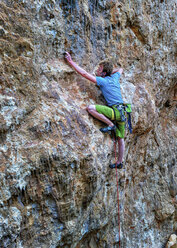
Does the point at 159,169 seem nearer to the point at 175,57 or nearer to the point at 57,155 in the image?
the point at 175,57

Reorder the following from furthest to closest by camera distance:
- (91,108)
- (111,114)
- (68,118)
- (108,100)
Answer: (108,100), (111,114), (91,108), (68,118)

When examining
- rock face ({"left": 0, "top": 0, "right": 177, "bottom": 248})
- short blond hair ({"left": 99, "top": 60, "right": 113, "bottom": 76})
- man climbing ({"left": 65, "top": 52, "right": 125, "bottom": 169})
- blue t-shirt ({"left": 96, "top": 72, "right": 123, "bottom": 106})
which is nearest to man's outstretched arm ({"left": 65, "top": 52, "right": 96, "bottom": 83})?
man climbing ({"left": 65, "top": 52, "right": 125, "bottom": 169})

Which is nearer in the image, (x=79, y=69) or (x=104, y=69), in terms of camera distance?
(x=79, y=69)

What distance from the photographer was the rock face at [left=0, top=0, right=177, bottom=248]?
3.09 m

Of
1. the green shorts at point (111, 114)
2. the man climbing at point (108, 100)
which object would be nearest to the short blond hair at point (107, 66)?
the man climbing at point (108, 100)

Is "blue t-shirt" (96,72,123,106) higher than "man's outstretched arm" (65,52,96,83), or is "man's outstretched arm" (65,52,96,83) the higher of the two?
"man's outstretched arm" (65,52,96,83)

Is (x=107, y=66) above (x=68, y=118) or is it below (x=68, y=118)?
above

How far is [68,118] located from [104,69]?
1.41 m

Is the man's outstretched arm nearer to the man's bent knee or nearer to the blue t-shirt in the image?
the blue t-shirt

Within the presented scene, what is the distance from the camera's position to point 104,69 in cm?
445


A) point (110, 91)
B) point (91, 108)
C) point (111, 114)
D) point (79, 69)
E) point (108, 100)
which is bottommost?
point (111, 114)

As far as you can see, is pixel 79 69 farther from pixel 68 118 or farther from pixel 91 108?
pixel 68 118

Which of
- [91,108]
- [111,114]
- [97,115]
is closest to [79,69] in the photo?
[91,108]

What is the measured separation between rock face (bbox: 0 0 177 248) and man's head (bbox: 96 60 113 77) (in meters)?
0.20
